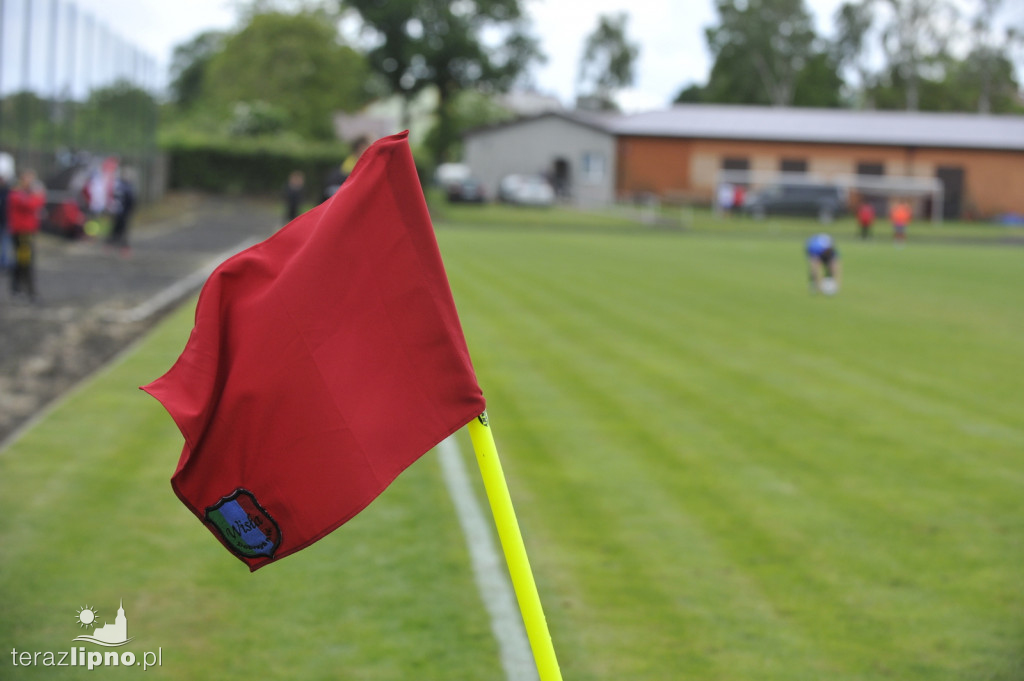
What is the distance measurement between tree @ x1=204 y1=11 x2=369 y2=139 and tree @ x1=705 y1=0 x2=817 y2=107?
3282cm

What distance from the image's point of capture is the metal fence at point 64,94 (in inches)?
1064

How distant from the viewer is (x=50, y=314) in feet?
51.6

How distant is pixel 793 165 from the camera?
6222 cm

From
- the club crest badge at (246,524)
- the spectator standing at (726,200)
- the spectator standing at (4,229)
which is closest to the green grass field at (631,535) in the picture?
the club crest badge at (246,524)

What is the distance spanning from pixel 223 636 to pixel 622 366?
7.95m

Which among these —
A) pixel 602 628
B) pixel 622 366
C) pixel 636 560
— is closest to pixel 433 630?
pixel 602 628

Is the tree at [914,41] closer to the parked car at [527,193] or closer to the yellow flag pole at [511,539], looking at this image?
the parked car at [527,193]

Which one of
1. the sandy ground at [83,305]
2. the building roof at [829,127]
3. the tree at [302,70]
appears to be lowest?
the sandy ground at [83,305]

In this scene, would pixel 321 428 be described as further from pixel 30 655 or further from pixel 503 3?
pixel 503 3

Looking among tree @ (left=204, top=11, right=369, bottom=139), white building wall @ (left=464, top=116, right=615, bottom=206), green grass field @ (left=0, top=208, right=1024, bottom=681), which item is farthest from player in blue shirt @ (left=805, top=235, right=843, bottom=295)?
tree @ (left=204, top=11, right=369, bottom=139)

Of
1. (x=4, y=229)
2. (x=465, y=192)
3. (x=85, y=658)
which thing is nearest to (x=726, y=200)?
(x=465, y=192)

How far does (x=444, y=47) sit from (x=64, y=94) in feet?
104

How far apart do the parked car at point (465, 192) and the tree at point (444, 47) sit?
747cm

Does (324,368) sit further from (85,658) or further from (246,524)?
(85,658)
